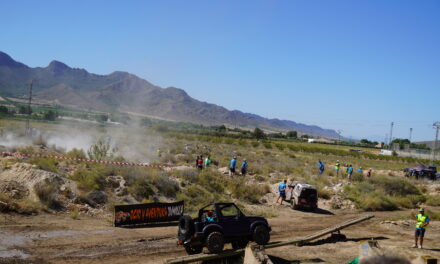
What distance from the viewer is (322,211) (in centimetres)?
2369

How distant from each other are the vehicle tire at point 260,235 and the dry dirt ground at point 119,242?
66 cm

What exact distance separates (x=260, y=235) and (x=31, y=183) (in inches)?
468

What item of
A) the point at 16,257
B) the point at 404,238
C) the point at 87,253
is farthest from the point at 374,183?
the point at 16,257

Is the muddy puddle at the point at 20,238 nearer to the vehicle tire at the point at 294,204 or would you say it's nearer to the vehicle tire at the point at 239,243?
the vehicle tire at the point at 239,243

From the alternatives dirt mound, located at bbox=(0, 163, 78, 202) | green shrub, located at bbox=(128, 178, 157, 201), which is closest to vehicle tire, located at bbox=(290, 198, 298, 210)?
green shrub, located at bbox=(128, 178, 157, 201)

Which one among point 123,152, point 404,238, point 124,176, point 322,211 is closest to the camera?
point 404,238

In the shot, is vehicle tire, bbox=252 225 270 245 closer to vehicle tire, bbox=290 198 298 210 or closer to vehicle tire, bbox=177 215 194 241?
vehicle tire, bbox=177 215 194 241

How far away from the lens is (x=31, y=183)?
17.6m

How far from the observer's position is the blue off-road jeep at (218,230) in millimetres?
11648

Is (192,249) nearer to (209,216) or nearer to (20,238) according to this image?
(209,216)

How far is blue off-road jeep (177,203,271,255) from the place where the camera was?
11648 mm

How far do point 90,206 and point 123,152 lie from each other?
2017 cm

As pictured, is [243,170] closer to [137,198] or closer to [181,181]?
[181,181]

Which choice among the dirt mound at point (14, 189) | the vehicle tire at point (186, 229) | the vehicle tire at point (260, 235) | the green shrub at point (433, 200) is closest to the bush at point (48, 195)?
the dirt mound at point (14, 189)
